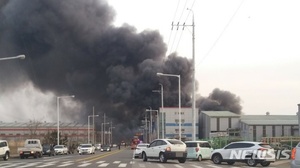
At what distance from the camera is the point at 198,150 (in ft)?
120

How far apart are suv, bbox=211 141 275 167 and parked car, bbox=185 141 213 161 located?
15.6 feet

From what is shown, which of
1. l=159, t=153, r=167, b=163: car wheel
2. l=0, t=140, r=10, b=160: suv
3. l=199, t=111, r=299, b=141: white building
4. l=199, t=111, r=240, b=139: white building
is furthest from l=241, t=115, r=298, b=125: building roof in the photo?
l=159, t=153, r=167, b=163: car wheel

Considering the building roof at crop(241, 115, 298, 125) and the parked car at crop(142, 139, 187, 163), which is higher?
the building roof at crop(241, 115, 298, 125)

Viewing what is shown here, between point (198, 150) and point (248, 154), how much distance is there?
741 cm

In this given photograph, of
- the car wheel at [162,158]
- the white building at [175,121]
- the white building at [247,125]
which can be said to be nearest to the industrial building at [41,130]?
the white building at [175,121]

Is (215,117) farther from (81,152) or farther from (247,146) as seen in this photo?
(247,146)

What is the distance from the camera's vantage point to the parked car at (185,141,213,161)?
3647cm

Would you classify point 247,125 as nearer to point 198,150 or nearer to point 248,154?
point 198,150

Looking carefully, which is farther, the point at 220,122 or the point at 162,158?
the point at 220,122

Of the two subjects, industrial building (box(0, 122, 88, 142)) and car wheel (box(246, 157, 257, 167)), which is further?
industrial building (box(0, 122, 88, 142))

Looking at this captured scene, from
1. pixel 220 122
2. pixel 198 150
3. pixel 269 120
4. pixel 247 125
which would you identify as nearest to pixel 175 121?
pixel 220 122

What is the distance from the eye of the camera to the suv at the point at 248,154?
94.7ft

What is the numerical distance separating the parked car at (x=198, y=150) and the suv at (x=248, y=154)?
4.76m

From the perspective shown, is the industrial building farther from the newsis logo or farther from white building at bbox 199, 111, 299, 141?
the newsis logo
